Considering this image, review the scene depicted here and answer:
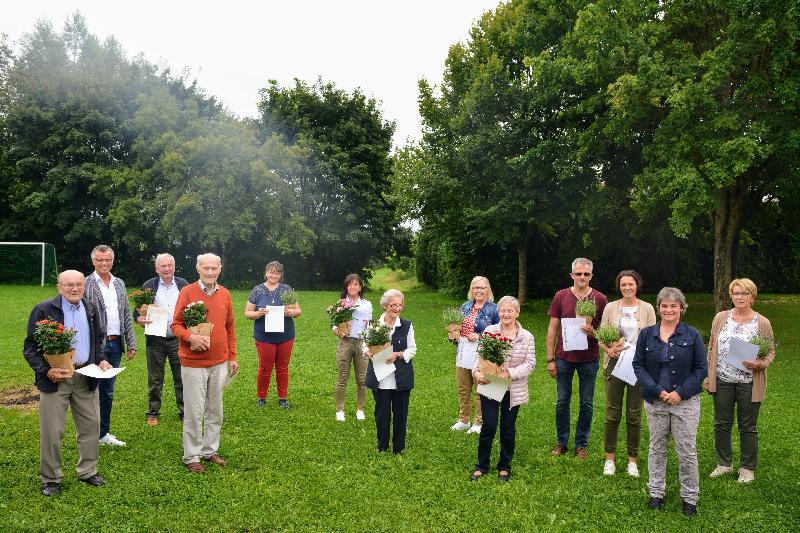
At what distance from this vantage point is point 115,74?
108 ft

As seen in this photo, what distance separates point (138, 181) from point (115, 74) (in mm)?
7627

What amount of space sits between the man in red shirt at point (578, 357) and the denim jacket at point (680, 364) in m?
1.09

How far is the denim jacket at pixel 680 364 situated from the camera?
521cm

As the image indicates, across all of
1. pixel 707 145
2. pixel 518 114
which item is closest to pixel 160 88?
pixel 518 114

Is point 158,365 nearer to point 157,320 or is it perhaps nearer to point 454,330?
point 157,320

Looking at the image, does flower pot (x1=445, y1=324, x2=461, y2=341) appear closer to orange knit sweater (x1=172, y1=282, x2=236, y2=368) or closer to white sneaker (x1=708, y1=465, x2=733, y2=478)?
A: orange knit sweater (x1=172, y1=282, x2=236, y2=368)

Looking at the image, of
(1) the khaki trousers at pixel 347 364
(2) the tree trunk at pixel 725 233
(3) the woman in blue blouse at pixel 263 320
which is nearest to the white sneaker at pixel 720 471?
(1) the khaki trousers at pixel 347 364

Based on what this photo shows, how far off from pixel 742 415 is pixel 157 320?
6.81 metres

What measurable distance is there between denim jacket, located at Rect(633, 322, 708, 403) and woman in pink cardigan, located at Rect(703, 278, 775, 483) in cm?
101

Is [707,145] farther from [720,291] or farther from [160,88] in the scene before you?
[160,88]

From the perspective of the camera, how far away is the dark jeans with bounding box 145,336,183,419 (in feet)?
25.4

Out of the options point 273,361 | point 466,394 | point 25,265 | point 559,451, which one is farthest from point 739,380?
point 25,265

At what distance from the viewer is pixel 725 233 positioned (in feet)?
52.7

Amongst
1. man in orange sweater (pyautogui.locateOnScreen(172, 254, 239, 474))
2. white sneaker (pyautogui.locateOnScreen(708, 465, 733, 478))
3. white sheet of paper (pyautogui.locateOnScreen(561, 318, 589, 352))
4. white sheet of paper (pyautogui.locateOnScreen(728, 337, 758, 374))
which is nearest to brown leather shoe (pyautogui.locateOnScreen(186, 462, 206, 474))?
man in orange sweater (pyautogui.locateOnScreen(172, 254, 239, 474))
